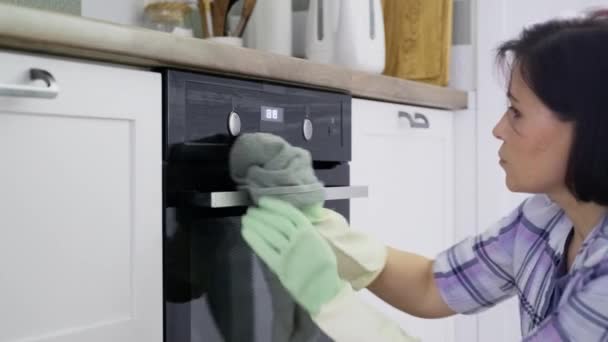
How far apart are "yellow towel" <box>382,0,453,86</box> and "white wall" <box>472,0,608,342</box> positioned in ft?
0.32

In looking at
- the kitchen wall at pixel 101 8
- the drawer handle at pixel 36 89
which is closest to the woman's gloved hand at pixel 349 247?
the drawer handle at pixel 36 89

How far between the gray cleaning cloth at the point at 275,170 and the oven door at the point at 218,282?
0.04m

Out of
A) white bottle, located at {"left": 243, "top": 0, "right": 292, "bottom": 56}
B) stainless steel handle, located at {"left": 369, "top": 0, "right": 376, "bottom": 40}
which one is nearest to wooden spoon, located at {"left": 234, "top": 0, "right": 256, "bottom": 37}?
white bottle, located at {"left": 243, "top": 0, "right": 292, "bottom": 56}

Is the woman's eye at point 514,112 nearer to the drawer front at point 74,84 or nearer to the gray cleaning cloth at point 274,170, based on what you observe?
the gray cleaning cloth at point 274,170

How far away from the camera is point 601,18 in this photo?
0.91 metres

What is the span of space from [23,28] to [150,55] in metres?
0.17

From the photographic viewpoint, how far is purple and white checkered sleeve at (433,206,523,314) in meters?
1.08

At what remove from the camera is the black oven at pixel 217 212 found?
0.95m

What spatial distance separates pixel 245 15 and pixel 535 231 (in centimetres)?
83

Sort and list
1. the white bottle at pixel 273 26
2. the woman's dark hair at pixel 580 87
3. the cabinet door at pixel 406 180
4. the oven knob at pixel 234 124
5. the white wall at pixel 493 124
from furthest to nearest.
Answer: the white wall at pixel 493 124 < the white bottle at pixel 273 26 < the cabinet door at pixel 406 180 < the oven knob at pixel 234 124 < the woman's dark hair at pixel 580 87

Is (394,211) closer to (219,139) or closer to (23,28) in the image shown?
(219,139)

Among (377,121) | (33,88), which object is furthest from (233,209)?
(377,121)

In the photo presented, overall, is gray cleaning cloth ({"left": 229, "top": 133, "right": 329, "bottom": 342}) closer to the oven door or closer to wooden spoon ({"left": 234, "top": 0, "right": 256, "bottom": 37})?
the oven door

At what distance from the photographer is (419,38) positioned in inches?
70.6
